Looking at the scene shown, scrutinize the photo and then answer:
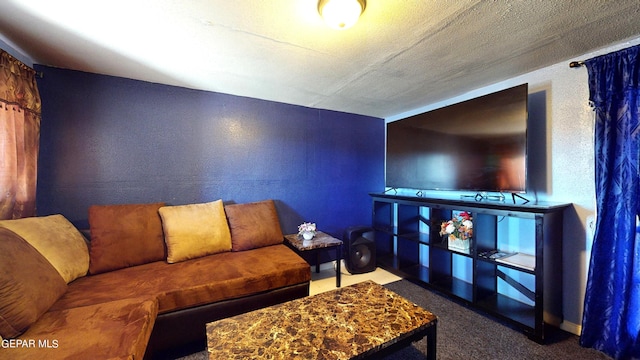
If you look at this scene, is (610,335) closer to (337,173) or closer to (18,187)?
(337,173)

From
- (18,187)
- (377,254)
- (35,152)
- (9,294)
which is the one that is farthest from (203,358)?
(377,254)

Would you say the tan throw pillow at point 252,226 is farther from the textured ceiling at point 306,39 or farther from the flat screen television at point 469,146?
the flat screen television at point 469,146

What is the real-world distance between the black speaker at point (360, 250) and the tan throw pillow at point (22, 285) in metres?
Answer: 2.41

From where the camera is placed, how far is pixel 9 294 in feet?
3.47

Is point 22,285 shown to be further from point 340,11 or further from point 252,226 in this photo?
point 340,11

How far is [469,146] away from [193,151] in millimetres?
2835

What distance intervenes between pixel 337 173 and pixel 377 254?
4.04 feet

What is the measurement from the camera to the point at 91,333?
110cm

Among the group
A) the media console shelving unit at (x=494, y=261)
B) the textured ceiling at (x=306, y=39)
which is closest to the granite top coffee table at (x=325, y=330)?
the media console shelving unit at (x=494, y=261)

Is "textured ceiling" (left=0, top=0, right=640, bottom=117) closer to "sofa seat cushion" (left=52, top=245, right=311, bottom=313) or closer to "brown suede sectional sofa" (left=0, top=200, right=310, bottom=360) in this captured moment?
"brown suede sectional sofa" (left=0, top=200, right=310, bottom=360)

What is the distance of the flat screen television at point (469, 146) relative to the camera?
1.96 meters

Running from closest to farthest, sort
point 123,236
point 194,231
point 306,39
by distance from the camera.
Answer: point 306,39 → point 123,236 → point 194,231

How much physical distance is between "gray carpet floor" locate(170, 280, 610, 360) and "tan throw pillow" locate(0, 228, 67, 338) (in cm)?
85

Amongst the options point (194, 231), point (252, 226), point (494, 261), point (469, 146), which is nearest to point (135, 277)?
point (194, 231)
